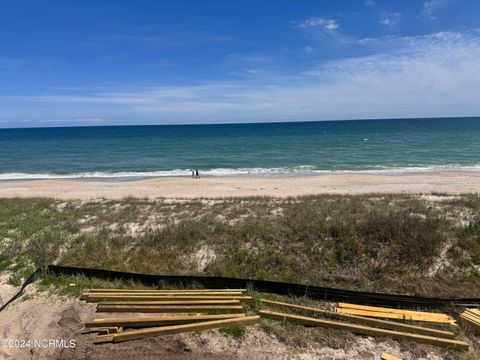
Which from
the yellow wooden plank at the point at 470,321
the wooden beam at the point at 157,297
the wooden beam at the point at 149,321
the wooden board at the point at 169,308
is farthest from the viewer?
the wooden beam at the point at 157,297

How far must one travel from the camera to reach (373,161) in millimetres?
41594

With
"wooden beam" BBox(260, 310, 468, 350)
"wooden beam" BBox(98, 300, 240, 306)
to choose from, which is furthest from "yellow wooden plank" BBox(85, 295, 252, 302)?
"wooden beam" BBox(260, 310, 468, 350)

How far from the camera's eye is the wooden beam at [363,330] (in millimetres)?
5879

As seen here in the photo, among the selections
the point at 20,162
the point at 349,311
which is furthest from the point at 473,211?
the point at 20,162

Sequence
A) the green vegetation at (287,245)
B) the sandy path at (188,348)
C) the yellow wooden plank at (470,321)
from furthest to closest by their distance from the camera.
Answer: the green vegetation at (287,245) → the yellow wooden plank at (470,321) → the sandy path at (188,348)

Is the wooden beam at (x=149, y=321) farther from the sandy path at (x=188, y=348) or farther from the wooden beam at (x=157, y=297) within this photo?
the wooden beam at (x=157, y=297)

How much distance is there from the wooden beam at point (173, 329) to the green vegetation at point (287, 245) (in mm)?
2163

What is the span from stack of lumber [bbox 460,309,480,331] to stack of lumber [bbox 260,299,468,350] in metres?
0.61

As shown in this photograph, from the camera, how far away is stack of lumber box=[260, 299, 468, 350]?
595 centimetres

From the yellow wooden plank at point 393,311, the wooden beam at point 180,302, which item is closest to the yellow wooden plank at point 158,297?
the wooden beam at point 180,302

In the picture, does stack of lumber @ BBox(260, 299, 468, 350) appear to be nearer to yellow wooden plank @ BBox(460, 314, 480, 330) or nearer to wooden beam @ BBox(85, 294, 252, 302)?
yellow wooden plank @ BBox(460, 314, 480, 330)

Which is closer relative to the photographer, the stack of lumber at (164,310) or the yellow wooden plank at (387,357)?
the yellow wooden plank at (387,357)

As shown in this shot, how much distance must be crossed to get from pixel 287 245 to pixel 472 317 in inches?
170

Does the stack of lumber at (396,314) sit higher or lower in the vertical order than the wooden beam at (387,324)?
lower
